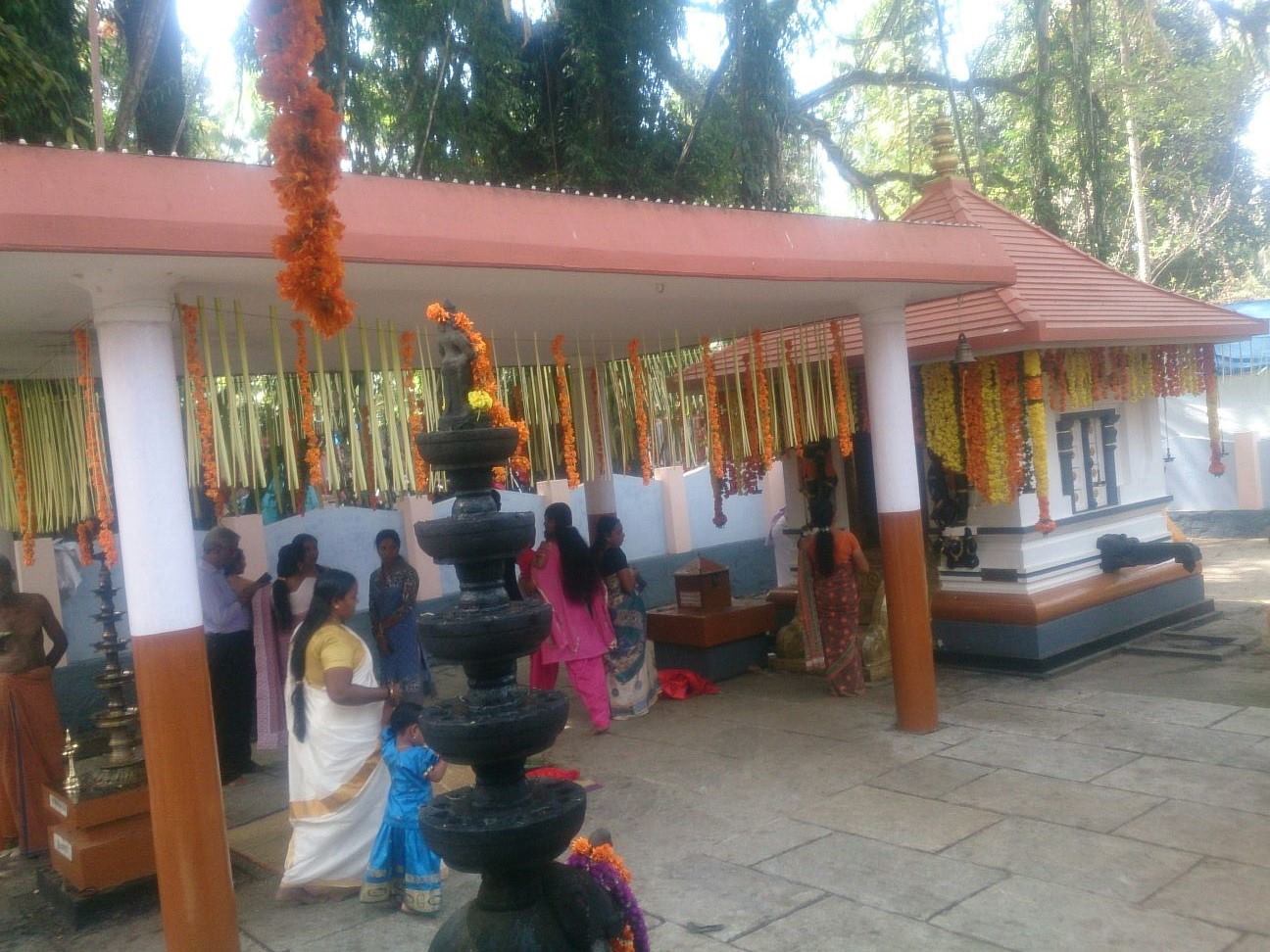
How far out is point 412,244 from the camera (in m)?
4.38

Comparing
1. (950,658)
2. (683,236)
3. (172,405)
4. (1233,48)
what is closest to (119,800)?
(172,405)

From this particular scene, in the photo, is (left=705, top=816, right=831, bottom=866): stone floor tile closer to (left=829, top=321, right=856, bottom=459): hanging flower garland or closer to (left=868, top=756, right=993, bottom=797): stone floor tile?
(left=868, top=756, right=993, bottom=797): stone floor tile

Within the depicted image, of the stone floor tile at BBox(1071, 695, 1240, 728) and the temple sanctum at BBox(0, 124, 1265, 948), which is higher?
the temple sanctum at BBox(0, 124, 1265, 948)

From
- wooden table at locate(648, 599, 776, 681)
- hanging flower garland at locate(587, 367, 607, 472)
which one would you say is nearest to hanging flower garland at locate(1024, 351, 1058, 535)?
wooden table at locate(648, 599, 776, 681)

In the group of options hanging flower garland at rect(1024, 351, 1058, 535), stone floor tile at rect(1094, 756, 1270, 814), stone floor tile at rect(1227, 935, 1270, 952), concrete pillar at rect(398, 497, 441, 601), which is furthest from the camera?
concrete pillar at rect(398, 497, 441, 601)

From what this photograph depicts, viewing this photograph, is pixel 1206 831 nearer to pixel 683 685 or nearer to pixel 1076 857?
pixel 1076 857

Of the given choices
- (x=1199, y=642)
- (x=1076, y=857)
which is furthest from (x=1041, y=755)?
(x=1199, y=642)

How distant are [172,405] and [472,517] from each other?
2.34 m

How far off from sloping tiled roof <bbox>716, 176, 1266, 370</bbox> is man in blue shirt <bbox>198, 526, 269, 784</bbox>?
163 inches

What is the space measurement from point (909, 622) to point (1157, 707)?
1.91 meters

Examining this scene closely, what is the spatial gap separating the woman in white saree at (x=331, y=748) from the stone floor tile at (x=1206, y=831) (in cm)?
364

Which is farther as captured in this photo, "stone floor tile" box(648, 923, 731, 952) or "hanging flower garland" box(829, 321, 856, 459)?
"hanging flower garland" box(829, 321, 856, 459)

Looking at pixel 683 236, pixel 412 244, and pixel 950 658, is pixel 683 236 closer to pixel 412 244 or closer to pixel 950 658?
pixel 412 244

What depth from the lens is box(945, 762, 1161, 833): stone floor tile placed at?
523cm
